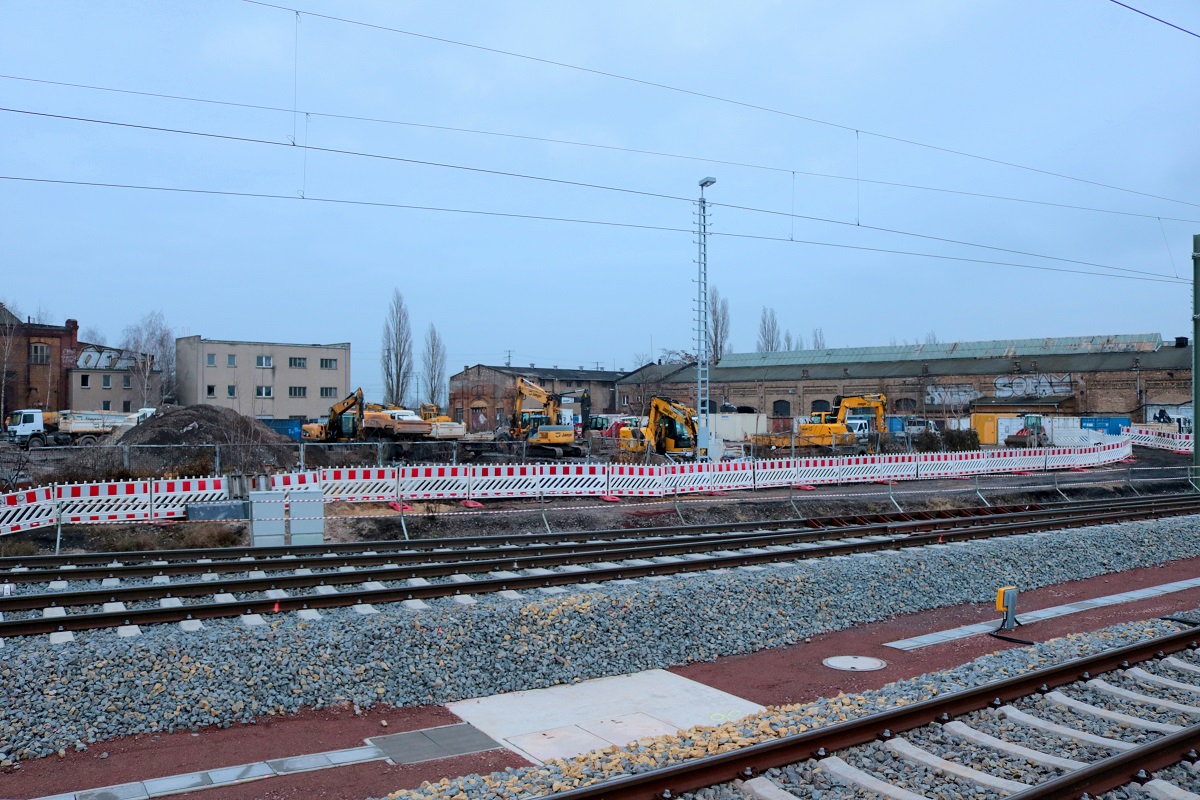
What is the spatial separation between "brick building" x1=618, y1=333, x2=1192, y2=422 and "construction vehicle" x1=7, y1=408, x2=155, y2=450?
4030 centimetres

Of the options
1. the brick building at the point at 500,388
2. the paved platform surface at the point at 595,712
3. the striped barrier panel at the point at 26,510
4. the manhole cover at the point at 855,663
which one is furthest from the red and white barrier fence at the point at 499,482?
the brick building at the point at 500,388

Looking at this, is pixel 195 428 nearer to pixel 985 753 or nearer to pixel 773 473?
pixel 773 473

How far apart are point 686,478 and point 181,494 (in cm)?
1468

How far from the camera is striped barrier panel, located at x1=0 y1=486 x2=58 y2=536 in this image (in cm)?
1745

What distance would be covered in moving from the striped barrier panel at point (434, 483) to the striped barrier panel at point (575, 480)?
100 inches

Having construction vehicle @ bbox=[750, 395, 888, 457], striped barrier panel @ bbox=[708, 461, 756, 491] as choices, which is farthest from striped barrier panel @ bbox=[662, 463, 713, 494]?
construction vehicle @ bbox=[750, 395, 888, 457]

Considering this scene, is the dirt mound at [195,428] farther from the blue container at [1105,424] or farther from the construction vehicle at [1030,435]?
the blue container at [1105,424]

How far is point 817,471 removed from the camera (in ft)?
100

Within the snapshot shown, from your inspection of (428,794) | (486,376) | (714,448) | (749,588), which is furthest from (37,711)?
(486,376)

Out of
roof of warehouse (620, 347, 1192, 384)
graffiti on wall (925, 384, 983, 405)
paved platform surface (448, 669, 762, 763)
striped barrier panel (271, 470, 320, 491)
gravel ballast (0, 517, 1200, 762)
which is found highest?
roof of warehouse (620, 347, 1192, 384)

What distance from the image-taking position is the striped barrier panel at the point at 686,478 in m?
26.6

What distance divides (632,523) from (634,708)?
12790 millimetres

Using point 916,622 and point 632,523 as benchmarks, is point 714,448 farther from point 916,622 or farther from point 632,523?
point 916,622

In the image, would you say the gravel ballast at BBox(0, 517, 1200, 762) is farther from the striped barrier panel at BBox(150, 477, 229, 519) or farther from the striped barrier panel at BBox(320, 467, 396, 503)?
the striped barrier panel at BBox(320, 467, 396, 503)
